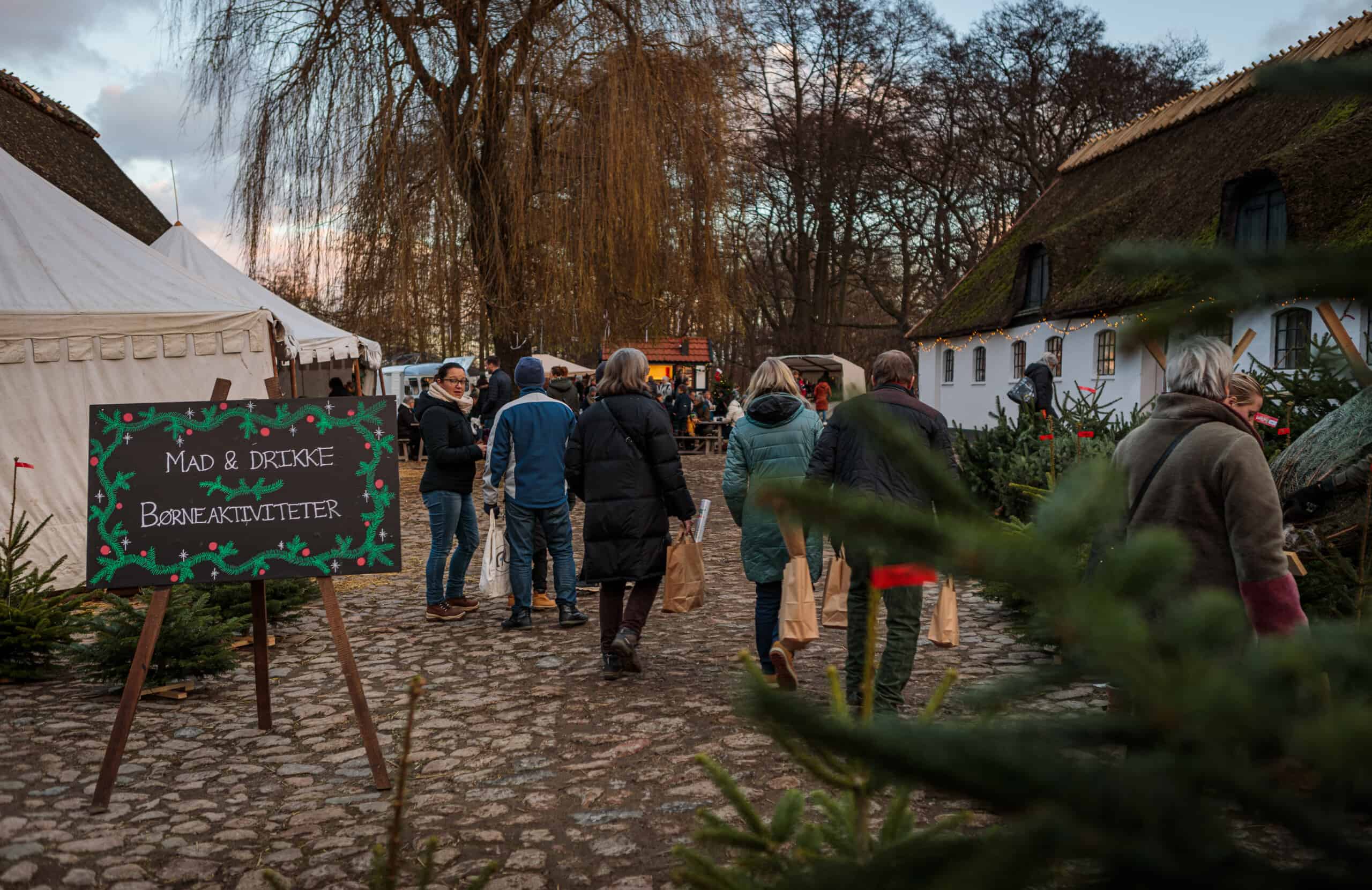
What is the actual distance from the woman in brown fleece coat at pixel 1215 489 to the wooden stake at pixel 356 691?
2.93 m

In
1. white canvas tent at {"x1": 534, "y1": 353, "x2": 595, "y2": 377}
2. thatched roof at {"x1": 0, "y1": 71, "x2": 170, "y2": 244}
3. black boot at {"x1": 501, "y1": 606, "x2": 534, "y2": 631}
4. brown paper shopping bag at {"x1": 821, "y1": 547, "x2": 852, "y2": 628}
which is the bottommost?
black boot at {"x1": 501, "y1": 606, "x2": 534, "y2": 631}

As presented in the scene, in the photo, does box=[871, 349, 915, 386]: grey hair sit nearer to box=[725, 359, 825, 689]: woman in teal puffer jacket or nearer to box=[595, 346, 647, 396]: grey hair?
box=[725, 359, 825, 689]: woman in teal puffer jacket

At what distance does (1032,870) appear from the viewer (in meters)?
0.62

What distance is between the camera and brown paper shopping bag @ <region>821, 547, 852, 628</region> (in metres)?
5.40

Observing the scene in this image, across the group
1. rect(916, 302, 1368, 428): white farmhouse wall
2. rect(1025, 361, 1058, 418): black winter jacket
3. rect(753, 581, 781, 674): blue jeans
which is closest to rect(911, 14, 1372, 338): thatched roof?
rect(916, 302, 1368, 428): white farmhouse wall

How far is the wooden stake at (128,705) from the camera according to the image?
4.04 meters

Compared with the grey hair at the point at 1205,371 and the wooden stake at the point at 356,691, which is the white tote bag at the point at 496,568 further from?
the grey hair at the point at 1205,371

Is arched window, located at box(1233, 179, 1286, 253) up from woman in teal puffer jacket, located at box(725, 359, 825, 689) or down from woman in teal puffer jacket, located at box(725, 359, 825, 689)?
up

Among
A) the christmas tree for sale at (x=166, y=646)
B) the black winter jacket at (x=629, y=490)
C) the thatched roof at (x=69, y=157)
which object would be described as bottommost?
the christmas tree for sale at (x=166, y=646)

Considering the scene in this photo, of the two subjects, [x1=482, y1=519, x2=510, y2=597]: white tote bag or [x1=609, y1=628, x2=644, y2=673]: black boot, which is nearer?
[x1=609, y1=628, x2=644, y2=673]: black boot

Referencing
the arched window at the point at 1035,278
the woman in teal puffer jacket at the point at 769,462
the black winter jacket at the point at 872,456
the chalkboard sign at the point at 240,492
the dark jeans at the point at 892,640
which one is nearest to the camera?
the chalkboard sign at the point at 240,492

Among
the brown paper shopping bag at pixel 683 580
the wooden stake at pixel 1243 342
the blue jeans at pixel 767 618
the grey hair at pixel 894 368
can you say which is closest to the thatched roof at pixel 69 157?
the brown paper shopping bag at pixel 683 580

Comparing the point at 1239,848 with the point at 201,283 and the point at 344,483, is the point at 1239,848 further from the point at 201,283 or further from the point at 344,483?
the point at 201,283

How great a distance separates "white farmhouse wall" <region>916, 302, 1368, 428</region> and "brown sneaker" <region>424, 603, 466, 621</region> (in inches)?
344
